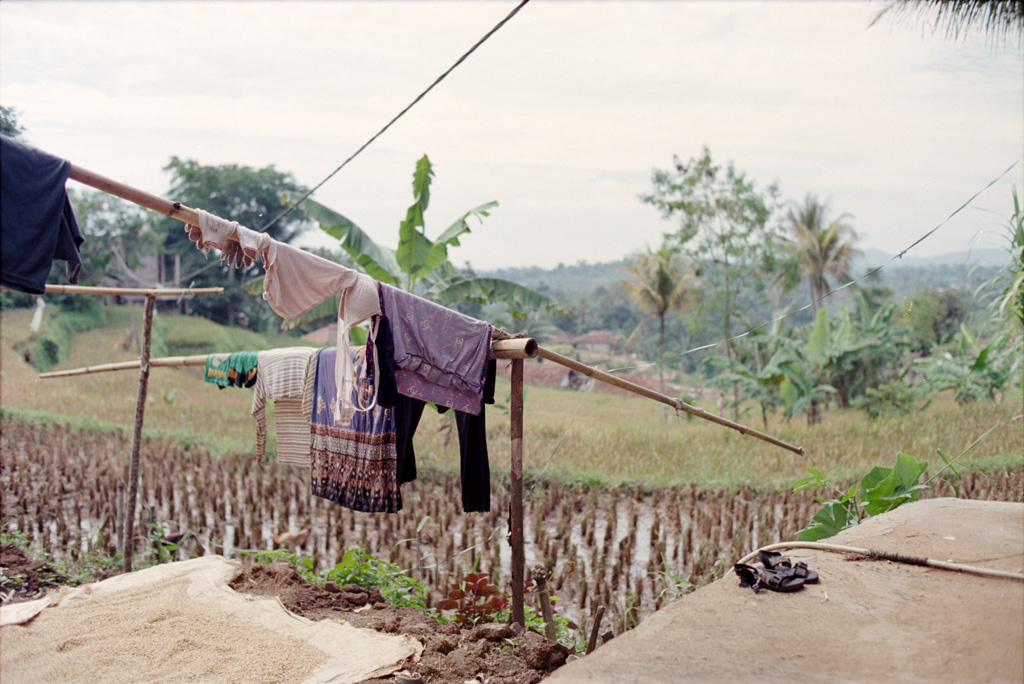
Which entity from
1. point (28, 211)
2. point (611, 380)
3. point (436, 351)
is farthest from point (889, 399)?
point (28, 211)

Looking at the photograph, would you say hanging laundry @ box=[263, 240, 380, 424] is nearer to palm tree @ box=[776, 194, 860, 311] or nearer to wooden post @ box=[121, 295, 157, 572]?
wooden post @ box=[121, 295, 157, 572]

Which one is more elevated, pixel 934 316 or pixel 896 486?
pixel 934 316

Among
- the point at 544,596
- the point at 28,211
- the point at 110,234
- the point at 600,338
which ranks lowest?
the point at 544,596

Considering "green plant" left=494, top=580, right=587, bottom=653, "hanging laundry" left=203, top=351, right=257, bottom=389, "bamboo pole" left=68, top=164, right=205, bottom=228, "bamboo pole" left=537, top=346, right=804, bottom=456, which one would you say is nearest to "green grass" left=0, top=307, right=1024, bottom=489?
"bamboo pole" left=537, top=346, right=804, bottom=456

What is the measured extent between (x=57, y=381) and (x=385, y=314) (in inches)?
647

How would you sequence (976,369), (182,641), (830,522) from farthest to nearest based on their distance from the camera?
(976,369)
(830,522)
(182,641)

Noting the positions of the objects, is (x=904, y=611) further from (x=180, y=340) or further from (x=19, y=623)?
(x=180, y=340)

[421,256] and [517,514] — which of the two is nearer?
[517,514]

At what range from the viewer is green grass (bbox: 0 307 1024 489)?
8055mm

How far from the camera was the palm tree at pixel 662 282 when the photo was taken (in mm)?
14350

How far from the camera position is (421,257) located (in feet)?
25.8

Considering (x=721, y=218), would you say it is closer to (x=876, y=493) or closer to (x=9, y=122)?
(x=876, y=493)

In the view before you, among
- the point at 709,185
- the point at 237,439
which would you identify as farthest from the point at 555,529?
the point at 709,185

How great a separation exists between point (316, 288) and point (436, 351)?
2.06ft
